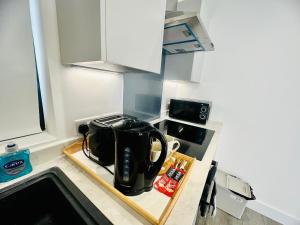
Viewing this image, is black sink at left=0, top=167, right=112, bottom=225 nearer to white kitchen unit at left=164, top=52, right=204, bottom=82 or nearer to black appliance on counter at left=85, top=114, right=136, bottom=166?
black appliance on counter at left=85, top=114, right=136, bottom=166

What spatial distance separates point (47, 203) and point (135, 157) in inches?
19.0

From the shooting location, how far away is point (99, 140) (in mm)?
619

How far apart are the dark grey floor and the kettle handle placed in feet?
4.38

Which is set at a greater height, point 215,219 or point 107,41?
point 107,41

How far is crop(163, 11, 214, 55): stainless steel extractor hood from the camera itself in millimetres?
646

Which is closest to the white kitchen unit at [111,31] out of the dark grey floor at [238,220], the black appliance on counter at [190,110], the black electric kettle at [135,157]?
the black electric kettle at [135,157]

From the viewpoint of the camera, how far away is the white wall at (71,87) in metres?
0.63

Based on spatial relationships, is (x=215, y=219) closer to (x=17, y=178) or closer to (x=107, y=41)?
(x=17, y=178)

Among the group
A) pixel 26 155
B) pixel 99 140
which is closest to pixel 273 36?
pixel 99 140

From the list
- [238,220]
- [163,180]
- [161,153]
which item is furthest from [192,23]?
[238,220]

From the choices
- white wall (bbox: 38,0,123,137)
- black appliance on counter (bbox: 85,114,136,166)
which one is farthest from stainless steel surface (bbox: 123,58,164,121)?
black appliance on counter (bbox: 85,114,136,166)

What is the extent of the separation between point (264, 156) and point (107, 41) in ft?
6.21

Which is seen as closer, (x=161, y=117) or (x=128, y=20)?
(x=128, y=20)

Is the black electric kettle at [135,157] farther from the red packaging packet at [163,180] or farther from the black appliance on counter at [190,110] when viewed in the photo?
the black appliance on counter at [190,110]
